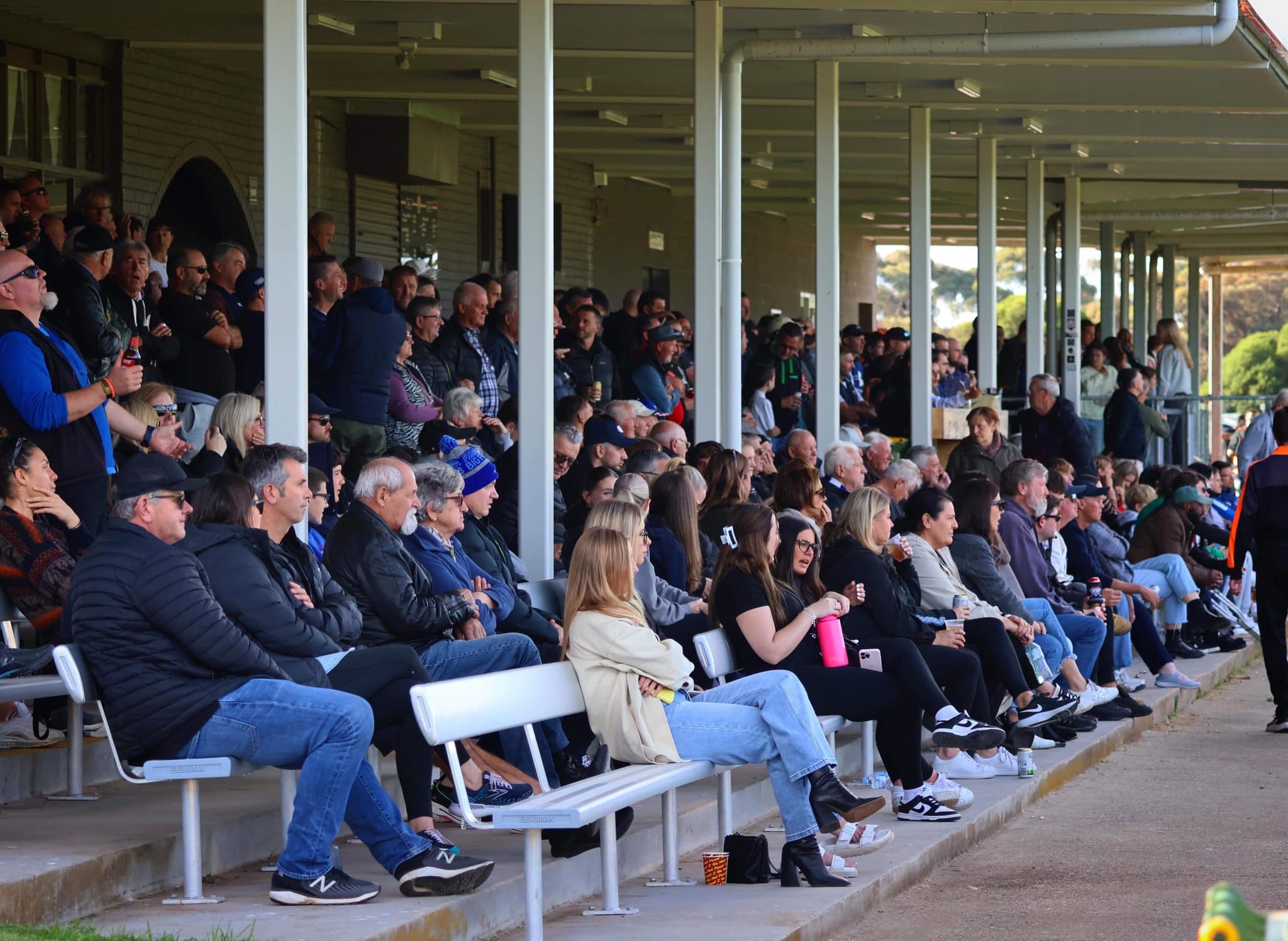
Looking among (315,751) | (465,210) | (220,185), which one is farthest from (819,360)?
(315,751)

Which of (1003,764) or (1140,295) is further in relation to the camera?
(1140,295)

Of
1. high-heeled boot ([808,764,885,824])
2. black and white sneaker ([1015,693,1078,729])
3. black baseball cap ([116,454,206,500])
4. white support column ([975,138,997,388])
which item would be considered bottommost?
black and white sneaker ([1015,693,1078,729])

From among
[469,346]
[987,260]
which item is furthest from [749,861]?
[987,260]

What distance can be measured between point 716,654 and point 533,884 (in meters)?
1.93

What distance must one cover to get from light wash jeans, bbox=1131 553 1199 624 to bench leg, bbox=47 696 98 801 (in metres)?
8.28

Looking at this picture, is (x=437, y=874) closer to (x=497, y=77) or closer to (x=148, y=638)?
(x=148, y=638)

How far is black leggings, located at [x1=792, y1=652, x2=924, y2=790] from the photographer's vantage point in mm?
6891

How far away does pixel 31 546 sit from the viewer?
608 cm

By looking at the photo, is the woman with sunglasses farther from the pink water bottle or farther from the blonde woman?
the pink water bottle

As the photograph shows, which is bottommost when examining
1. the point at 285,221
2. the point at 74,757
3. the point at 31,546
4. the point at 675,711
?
the point at 74,757

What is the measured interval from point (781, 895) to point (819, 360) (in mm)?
7011

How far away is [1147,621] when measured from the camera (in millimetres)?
11500

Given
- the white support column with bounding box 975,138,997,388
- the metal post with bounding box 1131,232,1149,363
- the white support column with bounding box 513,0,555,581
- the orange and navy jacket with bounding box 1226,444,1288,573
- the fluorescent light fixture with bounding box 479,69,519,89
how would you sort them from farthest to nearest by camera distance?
the metal post with bounding box 1131,232,1149,363
the white support column with bounding box 975,138,997,388
the fluorescent light fixture with bounding box 479,69,519,89
the orange and navy jacket with bounding box 1226,444,1288,573
the white support column with bounding box 513,0,555,581

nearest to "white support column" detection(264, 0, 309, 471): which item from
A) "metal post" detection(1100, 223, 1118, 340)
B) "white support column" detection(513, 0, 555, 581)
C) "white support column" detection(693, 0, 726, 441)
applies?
"white support column" detection(513, 0, 555, 581)
